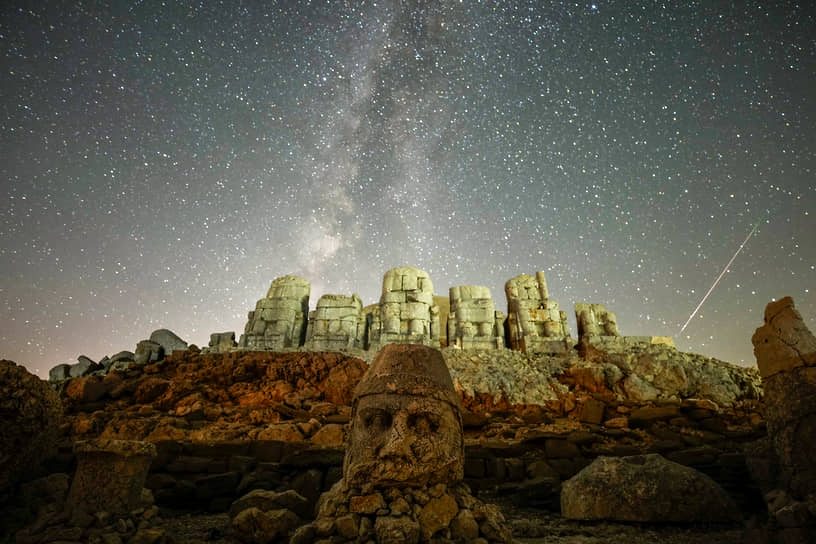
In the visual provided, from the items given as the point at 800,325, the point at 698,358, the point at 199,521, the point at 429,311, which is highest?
the point at 429,311

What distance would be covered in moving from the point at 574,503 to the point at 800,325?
13.0 feet

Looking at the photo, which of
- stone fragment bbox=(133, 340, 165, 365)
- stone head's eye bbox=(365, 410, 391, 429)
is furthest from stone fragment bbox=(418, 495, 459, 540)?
stone fragment bbox=(133, 340, 165, 365)

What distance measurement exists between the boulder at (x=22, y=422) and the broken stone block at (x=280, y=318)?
13.1 metres

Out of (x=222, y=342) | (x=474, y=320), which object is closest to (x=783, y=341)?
(x=474, y=320)

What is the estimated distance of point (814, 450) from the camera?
4816 millimetres

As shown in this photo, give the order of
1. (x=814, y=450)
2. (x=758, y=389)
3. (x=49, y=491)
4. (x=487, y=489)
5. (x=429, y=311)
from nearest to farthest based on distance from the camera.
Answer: (x=49, y=491), (x=814, y=450), (x=487, y=489), (x=758, y=389), (x=429, y=311)

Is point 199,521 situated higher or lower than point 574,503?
lower

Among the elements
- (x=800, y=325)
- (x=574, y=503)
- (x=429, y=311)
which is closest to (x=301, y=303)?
(x=429, y=311)

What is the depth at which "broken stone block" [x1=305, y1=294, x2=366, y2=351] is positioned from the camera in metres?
18.1

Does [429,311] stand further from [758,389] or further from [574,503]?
[574,503]

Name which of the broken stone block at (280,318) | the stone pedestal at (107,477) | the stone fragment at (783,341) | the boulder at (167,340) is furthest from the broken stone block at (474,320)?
the stone pedestal at (107,477)

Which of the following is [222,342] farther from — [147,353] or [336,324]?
[336,324]

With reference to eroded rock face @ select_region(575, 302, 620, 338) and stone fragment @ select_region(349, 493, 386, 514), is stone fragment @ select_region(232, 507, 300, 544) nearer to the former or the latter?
stone fragment @ select_region(349, 493, 386, 514)

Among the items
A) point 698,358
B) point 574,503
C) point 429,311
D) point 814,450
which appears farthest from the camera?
point 429,311
